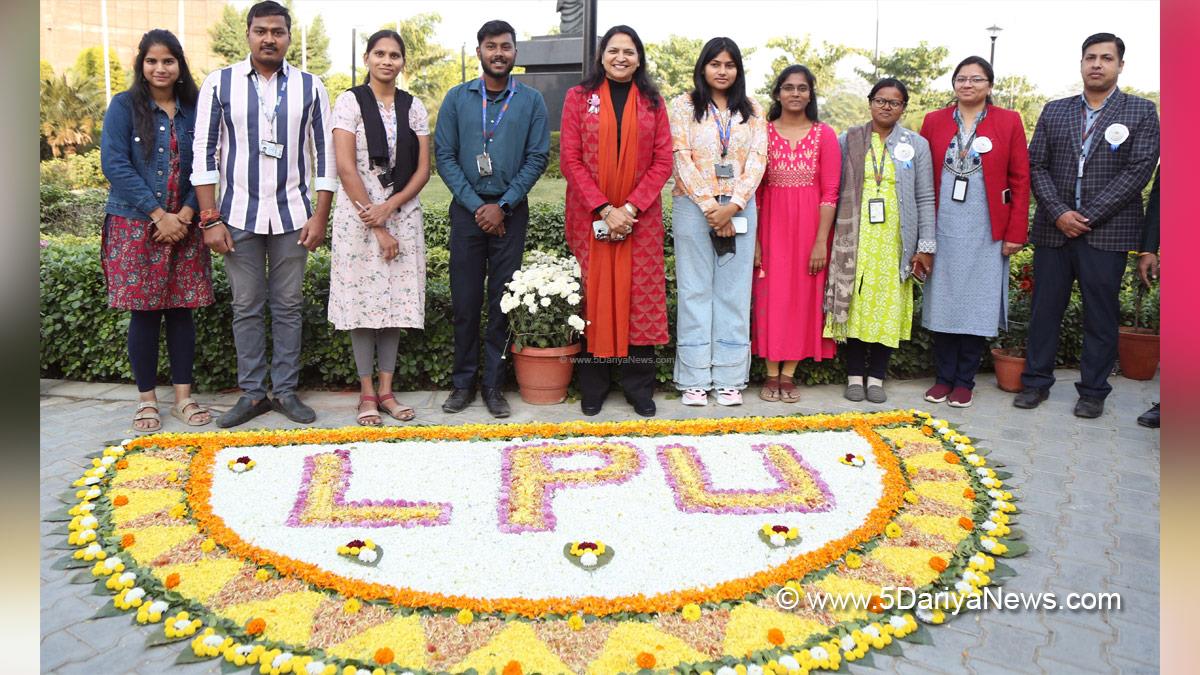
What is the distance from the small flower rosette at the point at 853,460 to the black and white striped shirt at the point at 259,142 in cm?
293

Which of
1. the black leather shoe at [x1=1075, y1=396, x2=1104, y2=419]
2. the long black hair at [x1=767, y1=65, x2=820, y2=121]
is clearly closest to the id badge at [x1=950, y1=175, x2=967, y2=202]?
the long black hair at [x1=767, y1=65, x2=820, y2=121]

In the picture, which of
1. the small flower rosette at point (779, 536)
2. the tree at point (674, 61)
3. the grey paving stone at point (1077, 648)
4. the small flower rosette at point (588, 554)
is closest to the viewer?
the grey paving stone at point (1077, 648)

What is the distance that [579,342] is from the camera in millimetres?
5086

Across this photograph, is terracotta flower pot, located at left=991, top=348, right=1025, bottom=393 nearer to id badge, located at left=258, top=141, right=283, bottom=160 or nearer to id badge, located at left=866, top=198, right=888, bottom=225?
id badge, located at left=866, top=198, right=888, bottom=225

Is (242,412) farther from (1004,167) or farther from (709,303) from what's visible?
(1004,167)

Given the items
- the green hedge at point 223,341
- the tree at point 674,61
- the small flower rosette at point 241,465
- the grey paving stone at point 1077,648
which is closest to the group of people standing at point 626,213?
the green hedge at point 223,341

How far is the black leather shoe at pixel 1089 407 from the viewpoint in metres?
4.90

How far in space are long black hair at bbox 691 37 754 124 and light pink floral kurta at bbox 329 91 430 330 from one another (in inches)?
58.9

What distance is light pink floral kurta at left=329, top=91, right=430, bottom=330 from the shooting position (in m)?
4.54

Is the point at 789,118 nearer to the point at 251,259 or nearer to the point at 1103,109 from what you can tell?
the point at 1103,109

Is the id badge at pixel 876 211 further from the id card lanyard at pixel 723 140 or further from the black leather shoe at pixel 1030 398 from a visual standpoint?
the black leather shoe at pixel 1030 398

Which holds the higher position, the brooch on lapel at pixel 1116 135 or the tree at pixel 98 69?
the tree at pixel 98 69

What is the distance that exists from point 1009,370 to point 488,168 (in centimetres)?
341

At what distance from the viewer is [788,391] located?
5.19 m
